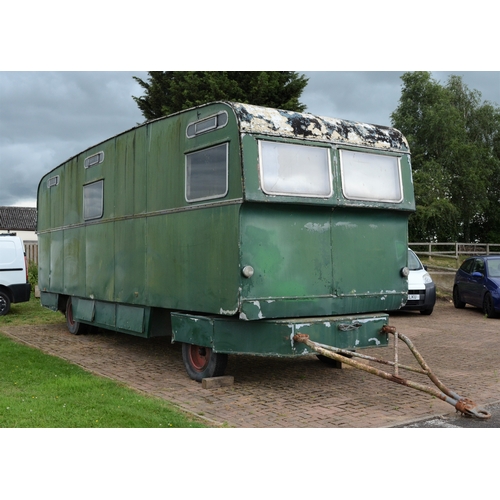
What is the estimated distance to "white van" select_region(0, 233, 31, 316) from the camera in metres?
15.9

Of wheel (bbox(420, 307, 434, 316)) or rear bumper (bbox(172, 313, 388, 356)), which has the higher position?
rear bumper (bbox(172, 313, 388, 356))

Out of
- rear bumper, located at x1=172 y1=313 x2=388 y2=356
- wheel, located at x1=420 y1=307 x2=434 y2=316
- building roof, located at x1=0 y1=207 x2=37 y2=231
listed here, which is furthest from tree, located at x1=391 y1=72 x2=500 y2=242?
building roof, located at x1=0 y1=207 x2=37 y2=231

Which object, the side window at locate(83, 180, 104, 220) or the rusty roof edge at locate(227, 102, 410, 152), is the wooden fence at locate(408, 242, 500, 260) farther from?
the rusty roof edge at locate(227, 102, 410, 152)

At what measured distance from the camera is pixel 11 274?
52.5 feet

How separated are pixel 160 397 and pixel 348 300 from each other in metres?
2.58

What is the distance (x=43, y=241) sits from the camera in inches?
542

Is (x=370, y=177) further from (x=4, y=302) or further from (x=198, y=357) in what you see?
(x=4, y=302)

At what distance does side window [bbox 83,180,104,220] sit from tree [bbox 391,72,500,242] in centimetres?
3274

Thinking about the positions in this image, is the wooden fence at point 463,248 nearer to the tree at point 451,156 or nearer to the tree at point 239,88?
the tree at point 451,156

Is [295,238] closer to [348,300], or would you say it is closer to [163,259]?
[348,300]

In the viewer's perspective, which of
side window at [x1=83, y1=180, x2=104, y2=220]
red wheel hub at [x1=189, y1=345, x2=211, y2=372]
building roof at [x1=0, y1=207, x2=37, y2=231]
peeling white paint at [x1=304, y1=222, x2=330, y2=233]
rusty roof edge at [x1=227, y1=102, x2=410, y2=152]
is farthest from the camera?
building roof at [x1=0, y1=207, x2=37, y2=231]

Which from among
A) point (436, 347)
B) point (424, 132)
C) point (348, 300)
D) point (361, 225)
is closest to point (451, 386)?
point (348, 300)

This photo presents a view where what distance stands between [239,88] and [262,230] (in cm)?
1777

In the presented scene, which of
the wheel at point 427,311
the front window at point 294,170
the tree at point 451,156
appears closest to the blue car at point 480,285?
the wheel at point 427,311
